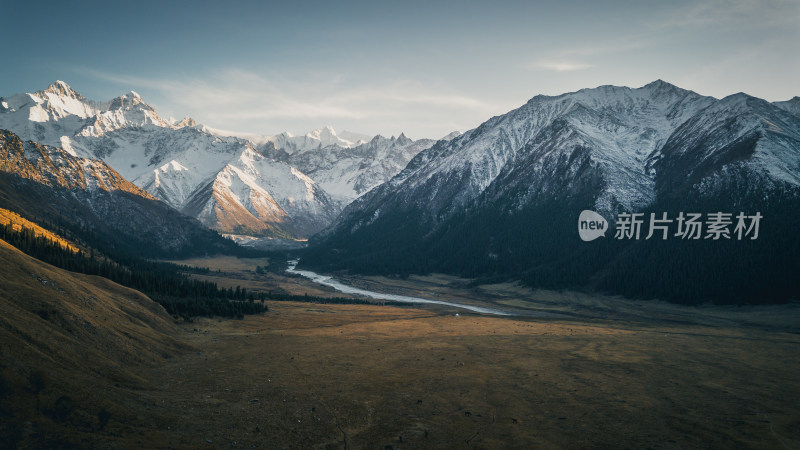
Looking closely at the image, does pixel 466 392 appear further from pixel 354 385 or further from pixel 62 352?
pixel 62 352

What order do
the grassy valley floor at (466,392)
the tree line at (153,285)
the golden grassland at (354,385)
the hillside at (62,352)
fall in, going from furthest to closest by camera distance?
the tree line at (153,285), the grassy valley floor at (466,392), the golden grassland at (354,385), the hillside at (62,352)

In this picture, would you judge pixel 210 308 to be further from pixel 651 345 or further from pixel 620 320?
pixel 620 320

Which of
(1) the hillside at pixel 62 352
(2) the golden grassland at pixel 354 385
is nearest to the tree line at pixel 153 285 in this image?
(2) the golden grassland at pixel 354 385

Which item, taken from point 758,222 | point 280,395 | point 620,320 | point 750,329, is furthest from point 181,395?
point 758,222

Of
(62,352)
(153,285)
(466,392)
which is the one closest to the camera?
(62,352)

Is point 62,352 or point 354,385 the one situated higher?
point 62,352

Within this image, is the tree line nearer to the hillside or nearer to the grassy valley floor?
the grassy valley floor

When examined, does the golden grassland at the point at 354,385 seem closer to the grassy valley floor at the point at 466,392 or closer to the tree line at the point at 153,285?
the grassy valley floor at the point at 466,392

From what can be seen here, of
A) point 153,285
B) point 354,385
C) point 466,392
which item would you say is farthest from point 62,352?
point 153,285
